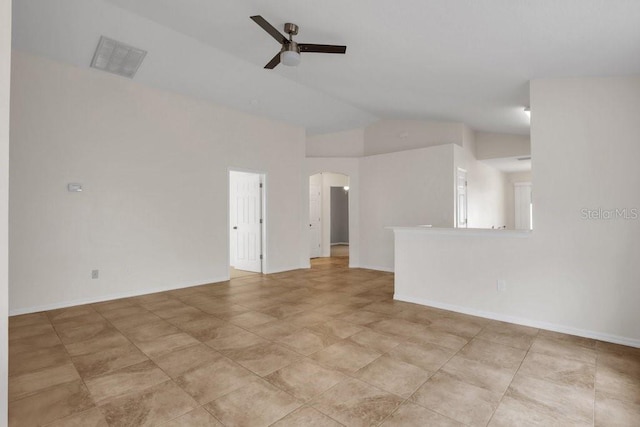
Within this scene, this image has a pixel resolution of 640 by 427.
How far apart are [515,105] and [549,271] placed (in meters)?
2.56

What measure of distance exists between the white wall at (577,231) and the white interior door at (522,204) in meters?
6.47

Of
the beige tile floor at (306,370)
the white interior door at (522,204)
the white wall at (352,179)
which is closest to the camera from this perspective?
the beige tile floor at (306,370)

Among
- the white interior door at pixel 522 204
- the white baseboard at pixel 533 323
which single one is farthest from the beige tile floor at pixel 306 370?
the white interior door at pixel 522 204

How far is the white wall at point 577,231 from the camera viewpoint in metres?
3.19

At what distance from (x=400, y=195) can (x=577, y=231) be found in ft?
12.2

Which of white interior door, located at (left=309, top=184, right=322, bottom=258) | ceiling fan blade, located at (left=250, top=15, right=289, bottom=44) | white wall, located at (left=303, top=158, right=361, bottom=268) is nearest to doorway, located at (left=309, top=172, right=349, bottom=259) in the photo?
white interior door, located at (left=309, top=184, right=322, bottom=258)

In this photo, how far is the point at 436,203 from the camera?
6.45m

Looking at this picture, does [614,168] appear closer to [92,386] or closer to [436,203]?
[436,203]

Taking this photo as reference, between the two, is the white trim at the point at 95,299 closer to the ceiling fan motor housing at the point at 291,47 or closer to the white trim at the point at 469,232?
the white trim at the point at 469,232

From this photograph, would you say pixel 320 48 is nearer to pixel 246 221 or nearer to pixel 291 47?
pixel 291 47

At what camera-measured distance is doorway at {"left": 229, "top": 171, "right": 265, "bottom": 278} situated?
6777mm

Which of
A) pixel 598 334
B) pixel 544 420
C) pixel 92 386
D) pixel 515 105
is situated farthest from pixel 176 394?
pixel 515 105

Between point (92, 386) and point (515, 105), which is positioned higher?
point (515, 105)

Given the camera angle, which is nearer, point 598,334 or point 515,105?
point 598,334
